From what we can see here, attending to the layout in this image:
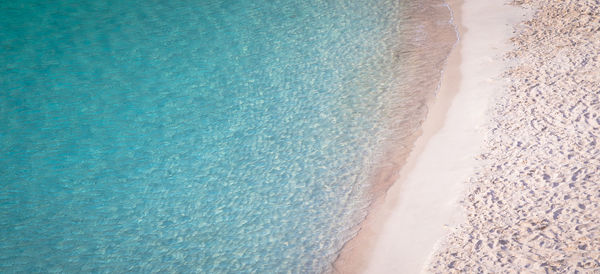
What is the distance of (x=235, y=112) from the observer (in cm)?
480

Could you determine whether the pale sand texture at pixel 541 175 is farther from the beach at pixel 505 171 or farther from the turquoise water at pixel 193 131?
the turquoise water at pixel 193 131

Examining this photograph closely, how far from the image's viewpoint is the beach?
264 cm

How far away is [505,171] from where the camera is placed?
3.19 meters

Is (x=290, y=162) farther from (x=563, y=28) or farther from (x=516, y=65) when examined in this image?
(x=563, y=28)

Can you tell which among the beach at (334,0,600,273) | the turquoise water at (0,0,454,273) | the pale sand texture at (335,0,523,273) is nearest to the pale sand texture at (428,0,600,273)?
the beach at (334,0,600,273)

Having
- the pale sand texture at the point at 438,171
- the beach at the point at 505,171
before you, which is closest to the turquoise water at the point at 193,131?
the pale sand texture at the point at 438,171

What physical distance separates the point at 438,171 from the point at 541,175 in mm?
725

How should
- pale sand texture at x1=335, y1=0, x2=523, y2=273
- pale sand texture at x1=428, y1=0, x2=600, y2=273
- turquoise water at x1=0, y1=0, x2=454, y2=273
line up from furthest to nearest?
turquoise water at x1=0, y1=0, x2=454, y2=273 → pale sand texture at x1=335, y1=0, x2=523, y2=273 → pale sand texture at x1=428, y1=0, x2=600, y2=273

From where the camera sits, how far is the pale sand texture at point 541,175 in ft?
8.37

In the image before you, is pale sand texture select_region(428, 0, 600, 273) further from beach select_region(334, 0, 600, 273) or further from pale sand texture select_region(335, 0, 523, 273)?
pale sand texture select_region(335, 0, 523, 273)

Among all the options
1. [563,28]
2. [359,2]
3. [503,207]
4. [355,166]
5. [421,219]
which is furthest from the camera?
[359,2]

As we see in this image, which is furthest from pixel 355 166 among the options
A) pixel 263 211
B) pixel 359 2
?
pixel 359 2

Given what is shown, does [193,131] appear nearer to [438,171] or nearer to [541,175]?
[438,171]

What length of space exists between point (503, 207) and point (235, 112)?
8.94 feet
